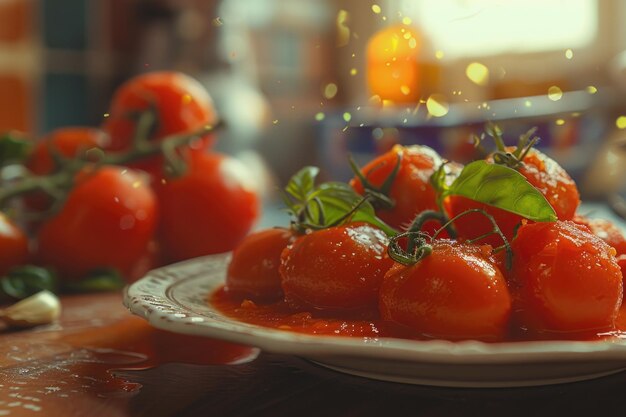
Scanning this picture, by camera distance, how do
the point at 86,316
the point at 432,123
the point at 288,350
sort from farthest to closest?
the point at 432,123 → the point at 86,316 → the point at 288,350

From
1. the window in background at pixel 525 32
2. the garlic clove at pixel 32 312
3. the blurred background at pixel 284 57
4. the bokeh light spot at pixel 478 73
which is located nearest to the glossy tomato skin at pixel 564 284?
the garlic clove at pixel 32 312

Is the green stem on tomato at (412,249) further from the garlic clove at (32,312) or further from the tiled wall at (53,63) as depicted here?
the tiled wall at (53,63)

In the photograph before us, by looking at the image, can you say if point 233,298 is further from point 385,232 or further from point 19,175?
point 19,175

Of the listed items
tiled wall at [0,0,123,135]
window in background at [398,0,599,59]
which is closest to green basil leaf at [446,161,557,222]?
window in background at [398,0,599,59]

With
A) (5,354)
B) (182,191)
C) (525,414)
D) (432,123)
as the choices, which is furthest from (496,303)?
(432,123)

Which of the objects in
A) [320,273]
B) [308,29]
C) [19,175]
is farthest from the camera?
[308,29]

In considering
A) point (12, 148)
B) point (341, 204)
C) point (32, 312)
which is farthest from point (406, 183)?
point (12, 148)

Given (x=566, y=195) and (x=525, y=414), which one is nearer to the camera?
(x=525, y=414)
